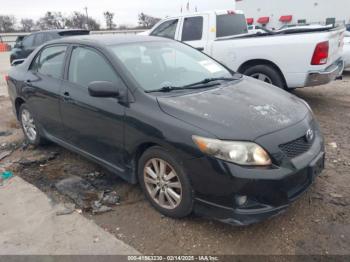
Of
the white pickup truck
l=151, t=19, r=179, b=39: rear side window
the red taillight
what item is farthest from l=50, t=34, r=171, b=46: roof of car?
l=151, t=19, r=179, b=39: rear side window

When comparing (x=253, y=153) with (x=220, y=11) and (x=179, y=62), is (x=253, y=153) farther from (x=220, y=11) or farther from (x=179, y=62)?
(x=220, y=11)

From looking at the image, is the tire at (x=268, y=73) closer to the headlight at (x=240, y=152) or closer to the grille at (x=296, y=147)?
the grille at (x=296, y=147)

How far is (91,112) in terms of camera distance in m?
3.38

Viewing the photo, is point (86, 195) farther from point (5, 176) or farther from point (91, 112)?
point (5, 176)

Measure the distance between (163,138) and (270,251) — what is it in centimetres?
125

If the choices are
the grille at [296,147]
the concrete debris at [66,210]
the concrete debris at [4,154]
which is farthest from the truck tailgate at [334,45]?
the concrete debris at [4,154]

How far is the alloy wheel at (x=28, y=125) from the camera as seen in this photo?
466 cm

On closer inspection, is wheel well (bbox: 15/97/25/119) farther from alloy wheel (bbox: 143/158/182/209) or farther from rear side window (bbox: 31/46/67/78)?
alloy wheel (bbox: 143/158/182/209)

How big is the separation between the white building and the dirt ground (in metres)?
26.7

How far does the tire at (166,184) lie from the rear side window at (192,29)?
4.67 metres

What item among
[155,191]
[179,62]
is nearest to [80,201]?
[155,191]

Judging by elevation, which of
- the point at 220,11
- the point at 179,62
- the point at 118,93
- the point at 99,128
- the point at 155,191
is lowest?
the point at 155,191

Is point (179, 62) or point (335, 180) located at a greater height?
point (179, 62)

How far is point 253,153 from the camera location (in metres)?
2.44
